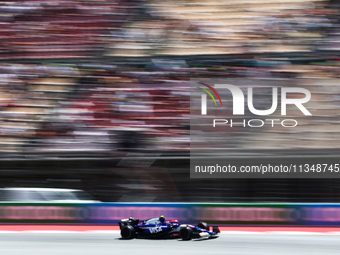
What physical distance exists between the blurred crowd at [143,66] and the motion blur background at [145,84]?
0.03 meters

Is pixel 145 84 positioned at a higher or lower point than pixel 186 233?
higher

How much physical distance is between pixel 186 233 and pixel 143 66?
6458 mm

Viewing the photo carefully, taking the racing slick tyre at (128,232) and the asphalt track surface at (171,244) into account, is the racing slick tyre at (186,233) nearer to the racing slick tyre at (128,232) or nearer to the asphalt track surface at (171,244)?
the asphalt track surface at (171,244)

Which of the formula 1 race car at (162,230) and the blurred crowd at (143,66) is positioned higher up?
the blurred crowd at (143,66)

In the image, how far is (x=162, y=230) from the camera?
8.26 metres

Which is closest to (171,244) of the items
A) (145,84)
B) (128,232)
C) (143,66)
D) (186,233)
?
(186,233)

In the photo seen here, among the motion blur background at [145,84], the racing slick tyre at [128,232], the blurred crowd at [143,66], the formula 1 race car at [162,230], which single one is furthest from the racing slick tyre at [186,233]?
the blurred crowd at [143,66]

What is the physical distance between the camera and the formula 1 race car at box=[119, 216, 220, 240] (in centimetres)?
818

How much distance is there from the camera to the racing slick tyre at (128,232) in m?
8.40

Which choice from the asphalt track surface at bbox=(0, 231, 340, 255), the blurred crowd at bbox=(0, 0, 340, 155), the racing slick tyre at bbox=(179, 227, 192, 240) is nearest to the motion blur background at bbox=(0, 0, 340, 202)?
the blurred crowd at bbox=(0, 0, 340, 155)

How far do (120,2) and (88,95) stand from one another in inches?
126

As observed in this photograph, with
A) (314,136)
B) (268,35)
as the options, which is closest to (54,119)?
(268,35)

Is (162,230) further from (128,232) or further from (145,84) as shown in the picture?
(145,84)

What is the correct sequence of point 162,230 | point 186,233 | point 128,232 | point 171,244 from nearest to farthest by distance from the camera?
point 171,244, point 186,233, point 162,230, point 128,232
